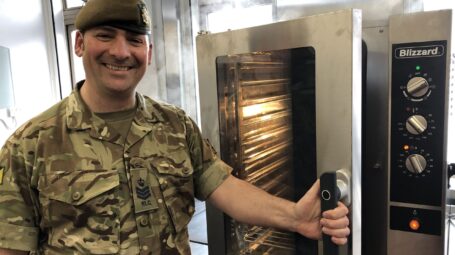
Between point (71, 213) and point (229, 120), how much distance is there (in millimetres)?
528

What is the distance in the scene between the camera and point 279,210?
44.5 inches

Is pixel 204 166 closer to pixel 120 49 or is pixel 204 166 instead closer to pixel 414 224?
pixel 120 49

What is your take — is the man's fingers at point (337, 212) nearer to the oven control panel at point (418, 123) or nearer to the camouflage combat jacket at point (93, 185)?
the oven control panel at point (418, 123)

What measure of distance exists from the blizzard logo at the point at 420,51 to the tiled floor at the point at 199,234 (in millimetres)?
1240

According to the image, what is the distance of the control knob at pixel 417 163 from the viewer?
109cm

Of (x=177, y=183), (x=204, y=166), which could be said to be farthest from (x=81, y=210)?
(x=204, y=166)

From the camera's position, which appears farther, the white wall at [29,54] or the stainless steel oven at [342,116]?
the white wall at [29,54]

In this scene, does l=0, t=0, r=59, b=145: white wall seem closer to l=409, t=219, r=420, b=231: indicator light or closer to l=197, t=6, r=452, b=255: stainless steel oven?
l=197, t=6, r=452, b=255: stainless steel oven

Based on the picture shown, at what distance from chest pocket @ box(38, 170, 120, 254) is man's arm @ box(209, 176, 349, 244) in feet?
1.08

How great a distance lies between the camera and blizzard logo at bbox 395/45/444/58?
1.03m

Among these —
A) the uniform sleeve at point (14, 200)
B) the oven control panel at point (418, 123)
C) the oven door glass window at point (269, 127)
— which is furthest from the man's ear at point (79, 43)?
the oven control panel at point (418, 123)

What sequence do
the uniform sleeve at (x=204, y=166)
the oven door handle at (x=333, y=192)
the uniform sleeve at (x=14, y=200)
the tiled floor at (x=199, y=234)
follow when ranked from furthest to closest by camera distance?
the tiled floor at (x=199, y=234) → the uniform sleeve at (x=204, y=166) → the uniform sleeve at (x=14, y=200) → the oven door handle at (x=333, y=192)

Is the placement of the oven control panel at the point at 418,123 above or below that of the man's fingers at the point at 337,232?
above

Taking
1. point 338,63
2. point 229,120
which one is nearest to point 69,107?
point 229,120
